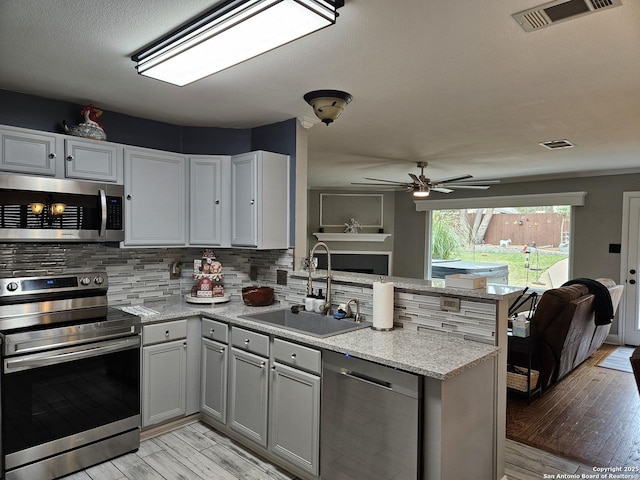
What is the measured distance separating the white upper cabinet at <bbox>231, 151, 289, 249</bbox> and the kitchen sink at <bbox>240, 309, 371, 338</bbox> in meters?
0.52

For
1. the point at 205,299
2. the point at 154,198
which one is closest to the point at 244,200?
the point at 154,198

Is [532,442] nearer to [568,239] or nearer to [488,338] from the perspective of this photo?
[488,338]

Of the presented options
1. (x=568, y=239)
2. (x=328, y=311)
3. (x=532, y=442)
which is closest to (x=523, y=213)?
(x=568, y=239)

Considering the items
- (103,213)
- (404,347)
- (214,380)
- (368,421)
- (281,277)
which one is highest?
(103,213)

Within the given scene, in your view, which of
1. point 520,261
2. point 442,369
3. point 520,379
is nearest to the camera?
point 442,369

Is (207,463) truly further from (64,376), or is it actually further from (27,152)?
(27,152)

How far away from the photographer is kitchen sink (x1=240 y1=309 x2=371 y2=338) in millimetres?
2843

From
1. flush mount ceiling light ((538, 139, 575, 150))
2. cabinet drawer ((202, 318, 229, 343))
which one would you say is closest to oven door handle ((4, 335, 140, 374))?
cabinet drawer ((202, 318, 229, 343))

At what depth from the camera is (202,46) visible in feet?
6.62

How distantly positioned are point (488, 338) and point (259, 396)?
142 cm

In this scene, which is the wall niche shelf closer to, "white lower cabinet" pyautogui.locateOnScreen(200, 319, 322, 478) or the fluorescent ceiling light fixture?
"white lower cabinet" pyautogui.locateOnScreen(200, 319, 322, 478)

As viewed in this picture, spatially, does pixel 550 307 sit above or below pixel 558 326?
above

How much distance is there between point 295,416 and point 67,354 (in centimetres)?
137

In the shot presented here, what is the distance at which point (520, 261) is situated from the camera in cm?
695
